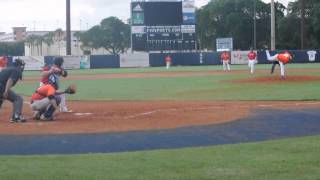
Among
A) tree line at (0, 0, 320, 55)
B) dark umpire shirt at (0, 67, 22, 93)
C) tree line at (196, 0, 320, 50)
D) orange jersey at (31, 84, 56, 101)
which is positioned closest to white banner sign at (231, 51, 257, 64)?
tree line at (0, 0, 320, 55)

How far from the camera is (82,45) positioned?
118625mm

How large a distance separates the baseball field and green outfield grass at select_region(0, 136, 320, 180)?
0.04ft

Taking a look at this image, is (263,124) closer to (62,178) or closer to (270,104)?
(270,104)

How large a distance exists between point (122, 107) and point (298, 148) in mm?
8947

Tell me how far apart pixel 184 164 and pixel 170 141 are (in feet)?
9.00

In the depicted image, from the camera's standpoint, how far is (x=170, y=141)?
1060 centimetres

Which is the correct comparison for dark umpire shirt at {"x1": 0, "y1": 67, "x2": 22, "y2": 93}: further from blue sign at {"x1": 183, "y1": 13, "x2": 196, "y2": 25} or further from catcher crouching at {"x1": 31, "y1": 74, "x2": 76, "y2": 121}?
blue sign at {"x1": 183, "y1": 13, "x2": 196, "y2": 25}

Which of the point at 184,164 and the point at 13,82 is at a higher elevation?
the point at 13,82

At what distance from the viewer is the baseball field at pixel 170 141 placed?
7.44 metres

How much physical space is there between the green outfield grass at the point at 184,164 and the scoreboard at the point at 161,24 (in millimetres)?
45254

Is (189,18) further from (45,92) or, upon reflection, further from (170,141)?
(170,141)

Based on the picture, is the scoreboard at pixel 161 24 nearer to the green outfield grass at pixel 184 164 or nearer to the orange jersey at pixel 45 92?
the orange jersey at pixel 45 92

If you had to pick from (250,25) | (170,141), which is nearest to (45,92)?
(170,141)

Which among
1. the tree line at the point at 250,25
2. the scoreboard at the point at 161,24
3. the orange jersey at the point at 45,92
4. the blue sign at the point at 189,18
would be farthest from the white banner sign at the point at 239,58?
the orange jersey at the point at 45,92
